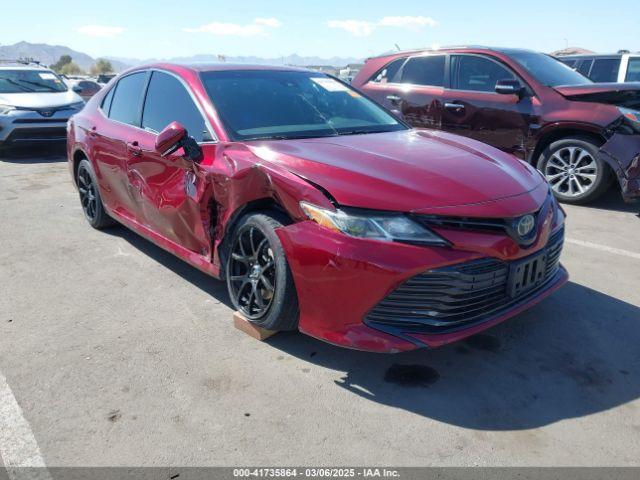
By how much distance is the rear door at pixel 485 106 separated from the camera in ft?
20.7

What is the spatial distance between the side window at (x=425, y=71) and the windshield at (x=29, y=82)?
7335 millimetres

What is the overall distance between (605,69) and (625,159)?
216 inches

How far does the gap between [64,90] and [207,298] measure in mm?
9124

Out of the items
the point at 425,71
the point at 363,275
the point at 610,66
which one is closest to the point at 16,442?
the point at 363,275

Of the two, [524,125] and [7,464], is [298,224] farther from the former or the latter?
[524,125]

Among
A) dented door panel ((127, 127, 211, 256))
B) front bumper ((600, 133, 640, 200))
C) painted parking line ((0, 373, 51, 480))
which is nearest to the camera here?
painted parking line ((0, 373, 51, 480))

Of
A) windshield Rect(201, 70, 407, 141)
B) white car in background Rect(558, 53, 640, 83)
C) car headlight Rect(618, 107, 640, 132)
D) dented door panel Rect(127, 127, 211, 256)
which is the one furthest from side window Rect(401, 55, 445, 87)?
dented door panel Rect(127, 127, 211, 256)

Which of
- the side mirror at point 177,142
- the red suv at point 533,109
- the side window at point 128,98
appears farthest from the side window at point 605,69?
the side mirror at point 177,142

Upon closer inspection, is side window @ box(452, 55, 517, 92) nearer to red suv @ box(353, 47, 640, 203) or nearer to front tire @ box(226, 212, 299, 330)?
red suv @ box(353, 47, 640, 203)

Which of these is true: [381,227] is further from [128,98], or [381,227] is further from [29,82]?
[29,82]

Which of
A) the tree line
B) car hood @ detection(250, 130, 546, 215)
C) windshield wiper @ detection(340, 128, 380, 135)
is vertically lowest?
the tree line

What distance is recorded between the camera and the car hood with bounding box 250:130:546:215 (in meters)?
2.67

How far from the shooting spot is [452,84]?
6895mm

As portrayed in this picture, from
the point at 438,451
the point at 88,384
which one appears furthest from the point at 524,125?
the point at 88,384
